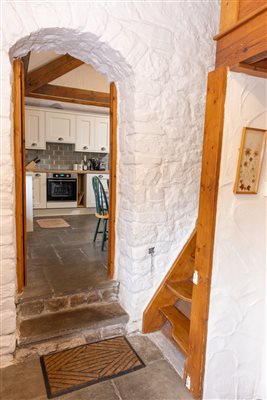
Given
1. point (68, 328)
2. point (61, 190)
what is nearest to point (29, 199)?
point (61, 190)

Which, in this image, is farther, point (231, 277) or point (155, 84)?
point (155, 84)

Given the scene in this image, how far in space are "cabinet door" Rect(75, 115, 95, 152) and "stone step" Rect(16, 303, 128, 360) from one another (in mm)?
4413

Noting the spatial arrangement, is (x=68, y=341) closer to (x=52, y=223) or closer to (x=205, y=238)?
(x=205, y=238)

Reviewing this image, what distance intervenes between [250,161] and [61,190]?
484 centimetres

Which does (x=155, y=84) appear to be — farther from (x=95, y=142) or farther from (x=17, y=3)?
(x=95, y=142)

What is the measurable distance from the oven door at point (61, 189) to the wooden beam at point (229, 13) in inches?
191

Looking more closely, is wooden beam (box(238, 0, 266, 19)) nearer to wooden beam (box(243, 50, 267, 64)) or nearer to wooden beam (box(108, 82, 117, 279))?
wooden beam (box(243, 50, 267, 64))

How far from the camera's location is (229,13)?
1.44m

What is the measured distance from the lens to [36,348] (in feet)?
6.68

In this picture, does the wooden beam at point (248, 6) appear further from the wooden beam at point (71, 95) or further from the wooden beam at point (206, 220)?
the wooden beam at point (71, 95)

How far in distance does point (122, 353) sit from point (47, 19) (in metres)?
2.47

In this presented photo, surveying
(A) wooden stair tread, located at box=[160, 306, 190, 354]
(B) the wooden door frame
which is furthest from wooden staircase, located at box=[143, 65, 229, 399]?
(B) the wooden door frame

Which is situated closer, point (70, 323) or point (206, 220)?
point (206, 220)

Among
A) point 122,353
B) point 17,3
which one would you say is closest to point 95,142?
point 17,3
